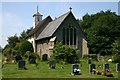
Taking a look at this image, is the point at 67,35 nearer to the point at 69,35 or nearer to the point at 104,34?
the point at 69,35

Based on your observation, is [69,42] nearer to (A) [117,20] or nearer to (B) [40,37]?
(B) [40,37]

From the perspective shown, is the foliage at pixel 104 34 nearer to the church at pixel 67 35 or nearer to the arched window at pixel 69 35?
the church at pixel 67 35

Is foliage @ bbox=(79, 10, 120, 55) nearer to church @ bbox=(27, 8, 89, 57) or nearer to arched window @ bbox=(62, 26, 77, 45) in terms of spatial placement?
church @ bbox=(27, 8, 89, 57)

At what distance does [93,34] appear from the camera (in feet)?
210

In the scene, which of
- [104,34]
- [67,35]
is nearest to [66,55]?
[67,35]

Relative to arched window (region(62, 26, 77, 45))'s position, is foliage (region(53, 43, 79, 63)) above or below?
below

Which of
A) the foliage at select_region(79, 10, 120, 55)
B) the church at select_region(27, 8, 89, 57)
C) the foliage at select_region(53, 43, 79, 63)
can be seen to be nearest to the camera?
the foliage at select_region(53, 43, 79, 63)

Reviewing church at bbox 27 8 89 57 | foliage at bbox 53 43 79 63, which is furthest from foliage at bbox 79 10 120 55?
foliage at bbox 53 43 79 63

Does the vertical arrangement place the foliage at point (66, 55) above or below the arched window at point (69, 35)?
below

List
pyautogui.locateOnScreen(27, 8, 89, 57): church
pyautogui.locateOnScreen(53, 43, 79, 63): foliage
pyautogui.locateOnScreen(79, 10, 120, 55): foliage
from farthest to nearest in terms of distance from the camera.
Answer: pyautogui.locateOnScreen(79, 10, 120, 55): foliage
pyautogui.locateOnScreen(27, 8, 89, 57): church
pyautogui.locateOnScreen(53, 43, 79, 63): foliage

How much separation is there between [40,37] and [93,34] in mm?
14319

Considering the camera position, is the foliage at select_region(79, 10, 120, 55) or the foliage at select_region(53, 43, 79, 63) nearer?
the foliage at select_region(53, 43, 79, 63)

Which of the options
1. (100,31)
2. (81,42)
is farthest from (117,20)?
(81,42)

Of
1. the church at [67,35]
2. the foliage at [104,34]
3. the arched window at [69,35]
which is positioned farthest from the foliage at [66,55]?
the foliage at [104,34]
